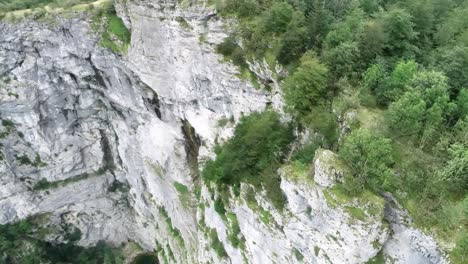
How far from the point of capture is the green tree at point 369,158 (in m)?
15.5

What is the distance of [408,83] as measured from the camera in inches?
701

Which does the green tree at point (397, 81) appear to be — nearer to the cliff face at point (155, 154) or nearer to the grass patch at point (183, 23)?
the cliff face at point (155, 154)

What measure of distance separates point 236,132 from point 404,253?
11758 millimetres

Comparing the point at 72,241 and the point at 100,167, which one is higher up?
the point at 100,167

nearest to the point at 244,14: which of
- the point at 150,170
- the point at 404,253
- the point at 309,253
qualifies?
the point at 309,253

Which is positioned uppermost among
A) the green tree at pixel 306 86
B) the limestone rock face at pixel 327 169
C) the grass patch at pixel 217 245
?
the green tree at pixel 306 86

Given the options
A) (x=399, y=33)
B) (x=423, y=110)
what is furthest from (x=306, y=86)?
(x=399, y=33)

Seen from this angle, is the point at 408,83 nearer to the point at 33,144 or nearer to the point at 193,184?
the point at 193,184

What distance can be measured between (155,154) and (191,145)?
14.5 ft

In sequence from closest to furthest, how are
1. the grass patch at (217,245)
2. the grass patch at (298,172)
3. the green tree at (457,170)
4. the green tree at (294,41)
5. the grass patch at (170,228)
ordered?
the green tree at (457,170) < the grass patch at (298,172) < the green tree at (294,41) < the grass patch at (217,245) < the grass patch at (170,228)

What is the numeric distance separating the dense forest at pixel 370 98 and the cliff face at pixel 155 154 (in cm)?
105

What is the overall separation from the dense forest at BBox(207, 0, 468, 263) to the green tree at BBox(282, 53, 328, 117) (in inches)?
2.1

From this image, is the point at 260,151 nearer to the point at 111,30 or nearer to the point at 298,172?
the point at 298,172

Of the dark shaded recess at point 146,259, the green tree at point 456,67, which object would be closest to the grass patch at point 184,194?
the dark shaded recess at point 146,259
